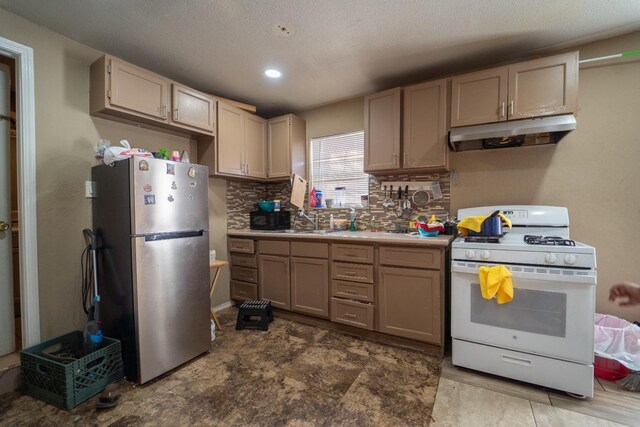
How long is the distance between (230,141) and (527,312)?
9.71 ft

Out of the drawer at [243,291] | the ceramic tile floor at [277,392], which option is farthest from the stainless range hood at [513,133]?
the drawer at [243,291]

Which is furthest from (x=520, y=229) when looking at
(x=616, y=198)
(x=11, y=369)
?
(x=11, y=369)

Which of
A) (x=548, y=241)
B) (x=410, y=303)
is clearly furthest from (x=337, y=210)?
(x=548, y=241)

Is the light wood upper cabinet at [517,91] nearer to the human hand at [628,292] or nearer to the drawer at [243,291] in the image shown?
the human hand at [628,292]

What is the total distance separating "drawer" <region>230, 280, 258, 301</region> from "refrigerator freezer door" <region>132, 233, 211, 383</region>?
88 centimetres

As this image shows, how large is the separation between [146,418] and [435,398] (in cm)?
164

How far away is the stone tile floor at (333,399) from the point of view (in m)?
1.47

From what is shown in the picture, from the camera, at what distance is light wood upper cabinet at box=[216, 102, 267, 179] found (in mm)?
2914

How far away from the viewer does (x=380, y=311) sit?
2.30 m

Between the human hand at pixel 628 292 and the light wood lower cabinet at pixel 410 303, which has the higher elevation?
the human hand at pixel 628 292

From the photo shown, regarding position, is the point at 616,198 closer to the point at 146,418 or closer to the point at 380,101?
the point at 380,101

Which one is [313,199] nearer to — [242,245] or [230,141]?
[242,245]

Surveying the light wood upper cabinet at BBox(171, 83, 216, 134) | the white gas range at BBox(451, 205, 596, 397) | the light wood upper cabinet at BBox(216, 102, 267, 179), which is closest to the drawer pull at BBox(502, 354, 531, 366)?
the white gas range at BBox(451, 205, 596, 397)

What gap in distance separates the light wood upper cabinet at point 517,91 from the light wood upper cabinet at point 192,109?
89.6 inches
